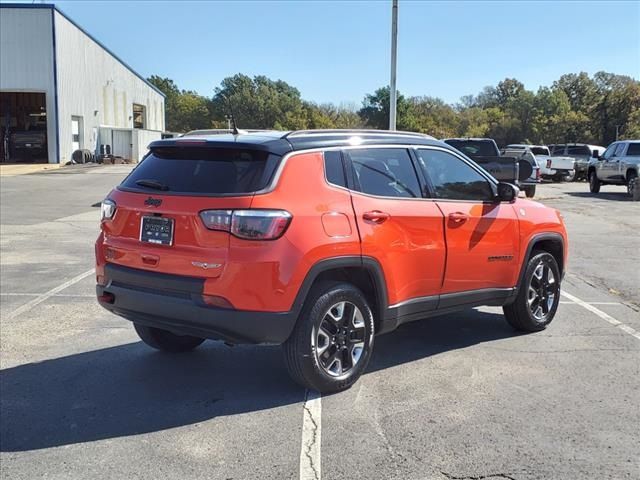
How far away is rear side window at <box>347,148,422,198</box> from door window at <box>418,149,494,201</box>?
21 centimetres

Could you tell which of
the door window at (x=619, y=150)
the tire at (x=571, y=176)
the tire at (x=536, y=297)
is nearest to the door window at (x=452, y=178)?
the tire at (x=536, y=297)

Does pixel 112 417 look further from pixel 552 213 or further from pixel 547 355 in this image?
pixel 552 213

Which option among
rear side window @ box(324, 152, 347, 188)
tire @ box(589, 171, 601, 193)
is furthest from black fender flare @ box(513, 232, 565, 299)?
tire @ box(589, 171, 601, 193)

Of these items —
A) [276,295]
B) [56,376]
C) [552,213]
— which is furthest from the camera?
[552,213]

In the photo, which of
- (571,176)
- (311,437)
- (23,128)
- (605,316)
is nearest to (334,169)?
(311,437)

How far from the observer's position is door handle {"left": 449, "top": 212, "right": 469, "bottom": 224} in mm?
5234

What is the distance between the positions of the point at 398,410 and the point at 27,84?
137 feet

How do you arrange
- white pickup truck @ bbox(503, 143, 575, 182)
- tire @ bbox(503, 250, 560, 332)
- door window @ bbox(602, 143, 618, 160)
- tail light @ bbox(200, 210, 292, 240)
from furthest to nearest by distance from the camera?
white pickup truck @ bbox(503, 143, 575, 182), door window @ bbox(602, 143, 618, 160), tire @ bbox(503, 250, 560, 332), tail light @ bbox(200, 210, 292, 240)

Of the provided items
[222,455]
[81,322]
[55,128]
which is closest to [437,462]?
[222,455]

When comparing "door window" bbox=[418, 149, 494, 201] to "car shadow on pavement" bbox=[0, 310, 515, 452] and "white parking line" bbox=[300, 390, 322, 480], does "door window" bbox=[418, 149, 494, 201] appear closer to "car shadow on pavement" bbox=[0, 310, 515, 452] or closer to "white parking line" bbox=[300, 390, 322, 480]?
"car shadow on pavement" bbox=[0, 310, 515, 452]

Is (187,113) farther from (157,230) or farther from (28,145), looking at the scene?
(157,230)

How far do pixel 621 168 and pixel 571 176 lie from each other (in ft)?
31.7

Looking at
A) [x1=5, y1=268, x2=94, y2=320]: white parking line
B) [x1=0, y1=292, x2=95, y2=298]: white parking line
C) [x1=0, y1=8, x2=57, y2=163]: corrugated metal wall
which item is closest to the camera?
[x1=5, y1=268, x2=94, y2=320]: white parking line

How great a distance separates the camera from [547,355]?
553cm
